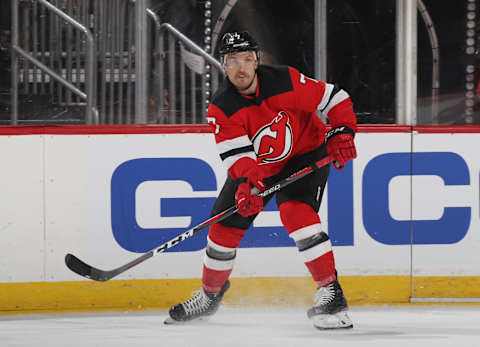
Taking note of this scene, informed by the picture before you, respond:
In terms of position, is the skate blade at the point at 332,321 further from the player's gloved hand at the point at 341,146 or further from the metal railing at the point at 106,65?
the metal railing at the point at 106,65

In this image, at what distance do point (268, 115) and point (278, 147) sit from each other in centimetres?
13

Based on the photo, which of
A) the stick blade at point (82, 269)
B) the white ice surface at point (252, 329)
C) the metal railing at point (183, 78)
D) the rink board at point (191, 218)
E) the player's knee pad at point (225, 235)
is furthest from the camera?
the metal railing at point (183, 78)

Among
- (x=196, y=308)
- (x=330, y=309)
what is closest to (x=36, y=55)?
(x=196, y=308)

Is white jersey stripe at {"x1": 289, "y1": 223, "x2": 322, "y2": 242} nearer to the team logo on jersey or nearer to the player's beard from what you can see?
the team logo on jersey

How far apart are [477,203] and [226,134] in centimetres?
133

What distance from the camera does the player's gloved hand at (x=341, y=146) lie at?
9.77 ft

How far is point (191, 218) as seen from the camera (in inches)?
143

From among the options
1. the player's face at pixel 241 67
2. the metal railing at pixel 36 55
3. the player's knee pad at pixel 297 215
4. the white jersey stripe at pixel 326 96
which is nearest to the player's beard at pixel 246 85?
the player's face at pixel 241 67

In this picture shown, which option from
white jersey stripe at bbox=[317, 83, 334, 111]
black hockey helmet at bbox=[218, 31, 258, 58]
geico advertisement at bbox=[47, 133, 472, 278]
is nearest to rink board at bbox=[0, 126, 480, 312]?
geico advertisement at bbox=[47, 133, 472, 278]

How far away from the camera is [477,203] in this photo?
3.69 metres

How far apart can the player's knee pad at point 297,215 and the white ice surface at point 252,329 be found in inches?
15.4

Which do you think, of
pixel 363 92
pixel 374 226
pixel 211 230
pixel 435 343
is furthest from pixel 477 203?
pixel 211 230

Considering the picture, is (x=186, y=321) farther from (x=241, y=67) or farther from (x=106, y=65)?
(x=106, y=65)

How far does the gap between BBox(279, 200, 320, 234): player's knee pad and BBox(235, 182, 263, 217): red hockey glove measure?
0.58 feet
